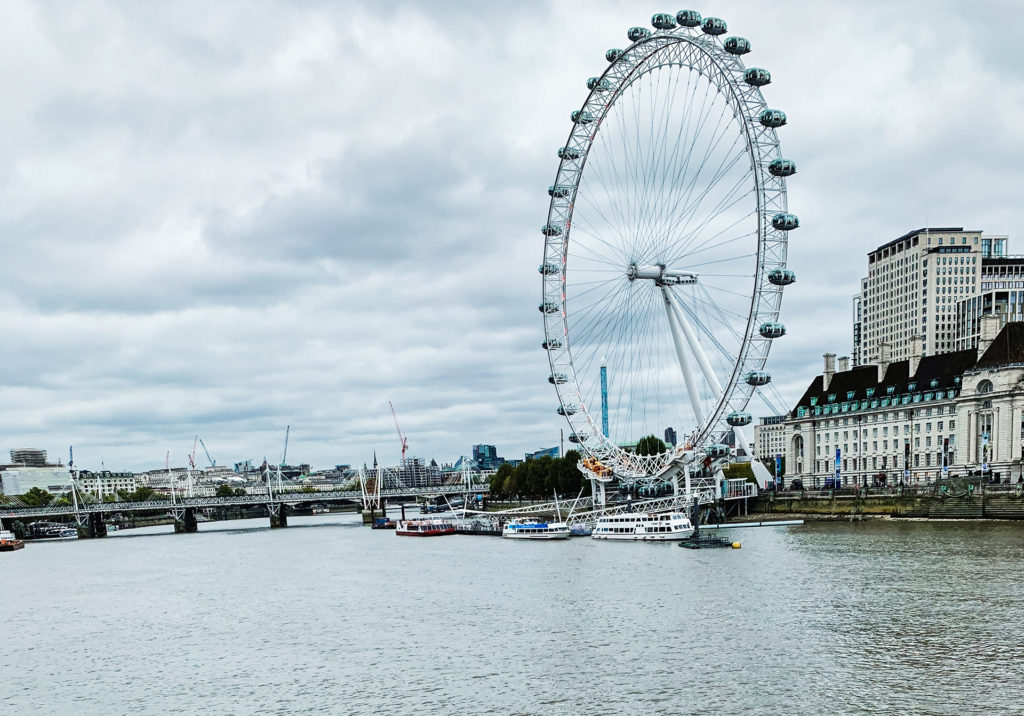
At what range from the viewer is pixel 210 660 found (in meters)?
42.0

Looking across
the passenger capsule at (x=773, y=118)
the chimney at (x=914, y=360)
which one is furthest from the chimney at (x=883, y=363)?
the passenger capsule at (x=773, y=118)

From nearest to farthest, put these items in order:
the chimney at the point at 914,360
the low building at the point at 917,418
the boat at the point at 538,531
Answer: the boat at the point at 538,531
the low building at the point at 917,418
the chimney at the point at 914,360

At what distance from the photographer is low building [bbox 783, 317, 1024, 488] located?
9462cm

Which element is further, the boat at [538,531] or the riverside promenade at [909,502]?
the boat at [538,531]

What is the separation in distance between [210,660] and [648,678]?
62.0 feet

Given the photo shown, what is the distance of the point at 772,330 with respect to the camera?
247 feet

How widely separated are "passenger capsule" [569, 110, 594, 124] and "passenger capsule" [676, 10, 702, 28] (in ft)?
53.7

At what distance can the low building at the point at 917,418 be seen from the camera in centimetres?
9462

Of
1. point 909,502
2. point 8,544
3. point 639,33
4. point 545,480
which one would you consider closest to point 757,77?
point 639,33

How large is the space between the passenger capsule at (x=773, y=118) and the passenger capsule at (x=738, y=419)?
22.7 meters

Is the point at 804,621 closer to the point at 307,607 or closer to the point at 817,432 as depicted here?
the point at 307,607

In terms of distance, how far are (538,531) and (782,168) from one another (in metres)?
41.6

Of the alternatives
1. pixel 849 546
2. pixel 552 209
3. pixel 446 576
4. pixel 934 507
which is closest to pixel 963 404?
pixel 934 507

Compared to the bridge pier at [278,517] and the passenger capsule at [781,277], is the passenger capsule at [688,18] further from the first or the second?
the bridge pier at [278,517]
